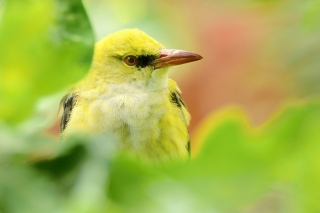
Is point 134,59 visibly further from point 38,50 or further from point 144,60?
point 38,50

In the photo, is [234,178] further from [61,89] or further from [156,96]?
[156,96]

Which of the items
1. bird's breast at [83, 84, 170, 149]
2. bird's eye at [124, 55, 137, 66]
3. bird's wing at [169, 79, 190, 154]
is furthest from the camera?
bird's wing at [169, 79, 190, 154]

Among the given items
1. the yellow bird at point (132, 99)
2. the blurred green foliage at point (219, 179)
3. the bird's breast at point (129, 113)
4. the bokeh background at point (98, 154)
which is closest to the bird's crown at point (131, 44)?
the yellow bird at point (132, 99)

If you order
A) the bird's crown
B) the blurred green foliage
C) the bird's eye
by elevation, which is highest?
the bird's crown

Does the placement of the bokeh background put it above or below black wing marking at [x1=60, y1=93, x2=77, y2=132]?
below

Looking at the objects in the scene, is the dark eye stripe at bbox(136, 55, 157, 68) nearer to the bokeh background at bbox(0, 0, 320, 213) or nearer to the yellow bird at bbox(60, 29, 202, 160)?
the yellow bird at bbox(60, 29, 202, 160)

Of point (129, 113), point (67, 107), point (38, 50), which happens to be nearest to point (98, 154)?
point (38, 50)

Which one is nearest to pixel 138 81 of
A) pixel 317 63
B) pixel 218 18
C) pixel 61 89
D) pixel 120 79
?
pixel 120 79

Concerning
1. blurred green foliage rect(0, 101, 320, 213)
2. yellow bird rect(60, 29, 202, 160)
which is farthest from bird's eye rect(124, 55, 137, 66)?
blurred green foliage rect(0, 101, 320, 213)
